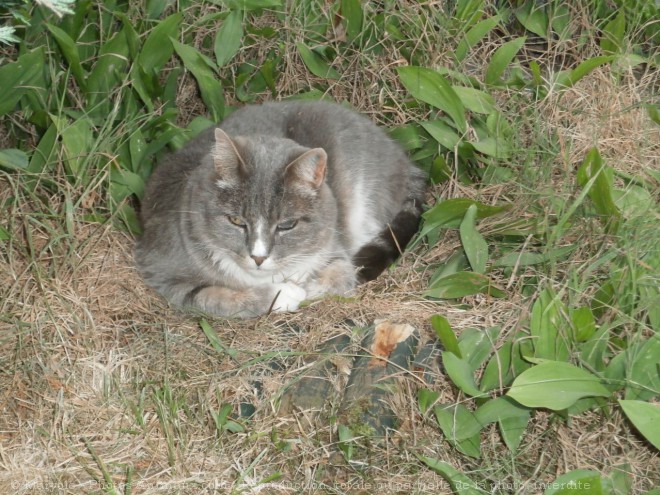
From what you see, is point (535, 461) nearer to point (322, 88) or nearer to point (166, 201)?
point (166, 201)

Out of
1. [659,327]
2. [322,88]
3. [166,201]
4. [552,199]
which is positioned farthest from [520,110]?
[166,201]

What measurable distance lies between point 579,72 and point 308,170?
1.58 meters

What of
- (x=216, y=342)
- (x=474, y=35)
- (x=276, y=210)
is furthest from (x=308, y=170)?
(x=474, y=35)

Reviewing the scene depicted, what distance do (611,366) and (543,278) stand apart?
52cm

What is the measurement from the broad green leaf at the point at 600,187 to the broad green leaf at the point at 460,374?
0.93 m

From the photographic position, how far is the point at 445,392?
3.03 m

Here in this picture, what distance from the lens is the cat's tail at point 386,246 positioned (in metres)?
3.77

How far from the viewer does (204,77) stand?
422 cm

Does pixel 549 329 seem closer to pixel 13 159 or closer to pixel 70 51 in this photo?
pixel 13 159

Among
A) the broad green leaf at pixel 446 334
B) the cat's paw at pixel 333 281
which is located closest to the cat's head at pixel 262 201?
the cat's paw at pixel 333 281

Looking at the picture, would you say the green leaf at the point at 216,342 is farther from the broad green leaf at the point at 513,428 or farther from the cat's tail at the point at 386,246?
the broad green leaf at the point at 513,428

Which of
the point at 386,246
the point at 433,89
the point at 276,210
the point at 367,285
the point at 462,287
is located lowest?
the point at 367,285

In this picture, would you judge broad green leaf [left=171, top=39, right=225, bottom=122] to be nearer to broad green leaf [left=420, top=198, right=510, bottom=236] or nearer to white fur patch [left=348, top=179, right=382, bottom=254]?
white fur patch [left=348, top=179, right=382, bottom=254]

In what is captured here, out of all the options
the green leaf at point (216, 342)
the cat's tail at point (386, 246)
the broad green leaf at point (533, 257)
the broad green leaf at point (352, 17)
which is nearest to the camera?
the green leaf at point (216, 342)
